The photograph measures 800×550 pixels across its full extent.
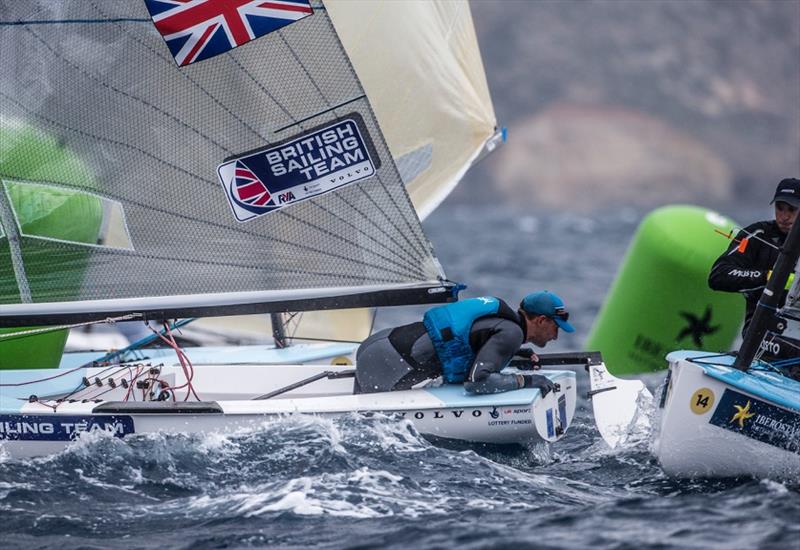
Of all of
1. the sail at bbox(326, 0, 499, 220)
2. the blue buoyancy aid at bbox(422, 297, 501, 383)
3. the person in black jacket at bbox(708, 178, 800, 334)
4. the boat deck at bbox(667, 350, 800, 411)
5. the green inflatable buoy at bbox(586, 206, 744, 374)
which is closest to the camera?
the boat deck at bbox(667, 350, 800, 411)

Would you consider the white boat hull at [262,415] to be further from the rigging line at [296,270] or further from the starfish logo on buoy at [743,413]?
the starfish logo on buoy at [743,413]

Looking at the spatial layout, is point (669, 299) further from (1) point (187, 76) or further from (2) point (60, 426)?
(2) point (60, 426)

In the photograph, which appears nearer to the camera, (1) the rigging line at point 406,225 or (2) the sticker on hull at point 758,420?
(2) the sticker on hull at point 758,420

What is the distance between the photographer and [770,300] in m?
5.30

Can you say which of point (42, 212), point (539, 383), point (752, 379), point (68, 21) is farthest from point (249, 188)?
point (752, 379)

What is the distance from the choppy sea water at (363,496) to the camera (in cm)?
456

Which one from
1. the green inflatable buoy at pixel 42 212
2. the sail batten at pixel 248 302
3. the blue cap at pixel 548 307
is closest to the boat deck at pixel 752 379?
the blue cap at pixel 548 307

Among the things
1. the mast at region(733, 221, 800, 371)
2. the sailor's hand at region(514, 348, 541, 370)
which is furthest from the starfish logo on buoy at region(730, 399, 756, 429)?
the sailor's hand at region(514, 348, 541, 370)

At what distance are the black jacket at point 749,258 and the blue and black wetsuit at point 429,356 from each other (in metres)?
0.92

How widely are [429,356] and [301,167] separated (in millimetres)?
1057

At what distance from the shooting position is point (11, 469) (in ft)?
18.2

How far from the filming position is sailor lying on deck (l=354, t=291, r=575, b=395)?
579 centimetres

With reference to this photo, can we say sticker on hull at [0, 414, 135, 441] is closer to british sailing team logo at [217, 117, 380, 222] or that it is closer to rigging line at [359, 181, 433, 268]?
british sailing team logo at [217, 117, 380, 222]

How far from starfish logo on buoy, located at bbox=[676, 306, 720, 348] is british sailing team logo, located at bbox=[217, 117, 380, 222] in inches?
131
